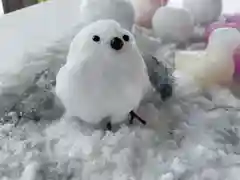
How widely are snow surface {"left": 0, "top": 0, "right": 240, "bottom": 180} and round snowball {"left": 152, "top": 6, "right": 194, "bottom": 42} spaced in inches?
4.9

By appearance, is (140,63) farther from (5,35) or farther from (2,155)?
(5,35)


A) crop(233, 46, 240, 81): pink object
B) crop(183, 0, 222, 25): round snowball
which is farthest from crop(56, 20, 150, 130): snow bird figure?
crop(183, 0, 222, 25): round snowball

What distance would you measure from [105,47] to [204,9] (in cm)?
33

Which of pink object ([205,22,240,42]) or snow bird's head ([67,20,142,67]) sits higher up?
snow bird's head ([67,20,142,67])

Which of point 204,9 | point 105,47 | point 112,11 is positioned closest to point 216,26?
point 204,9

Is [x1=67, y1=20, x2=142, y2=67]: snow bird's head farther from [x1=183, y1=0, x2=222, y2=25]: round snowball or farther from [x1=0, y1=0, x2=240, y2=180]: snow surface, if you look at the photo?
[x1=183, y1=0, x2=222, y2=25]: round snowball

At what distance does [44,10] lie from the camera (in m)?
0.90

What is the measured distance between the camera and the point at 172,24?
747mm

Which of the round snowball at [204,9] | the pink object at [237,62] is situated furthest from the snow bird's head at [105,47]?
the round snowball at [204,9]

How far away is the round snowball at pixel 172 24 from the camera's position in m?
0.75

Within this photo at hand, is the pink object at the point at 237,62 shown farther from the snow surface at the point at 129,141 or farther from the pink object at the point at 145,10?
the pink object at the point at 145,10

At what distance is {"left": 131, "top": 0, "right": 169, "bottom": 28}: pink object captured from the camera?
2.66ft

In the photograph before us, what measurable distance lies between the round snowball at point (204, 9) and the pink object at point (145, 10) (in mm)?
52

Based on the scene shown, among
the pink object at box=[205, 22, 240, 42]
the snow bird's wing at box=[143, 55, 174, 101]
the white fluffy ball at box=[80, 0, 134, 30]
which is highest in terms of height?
the white fluffy ball at box=[80, 0, 134, 30]
